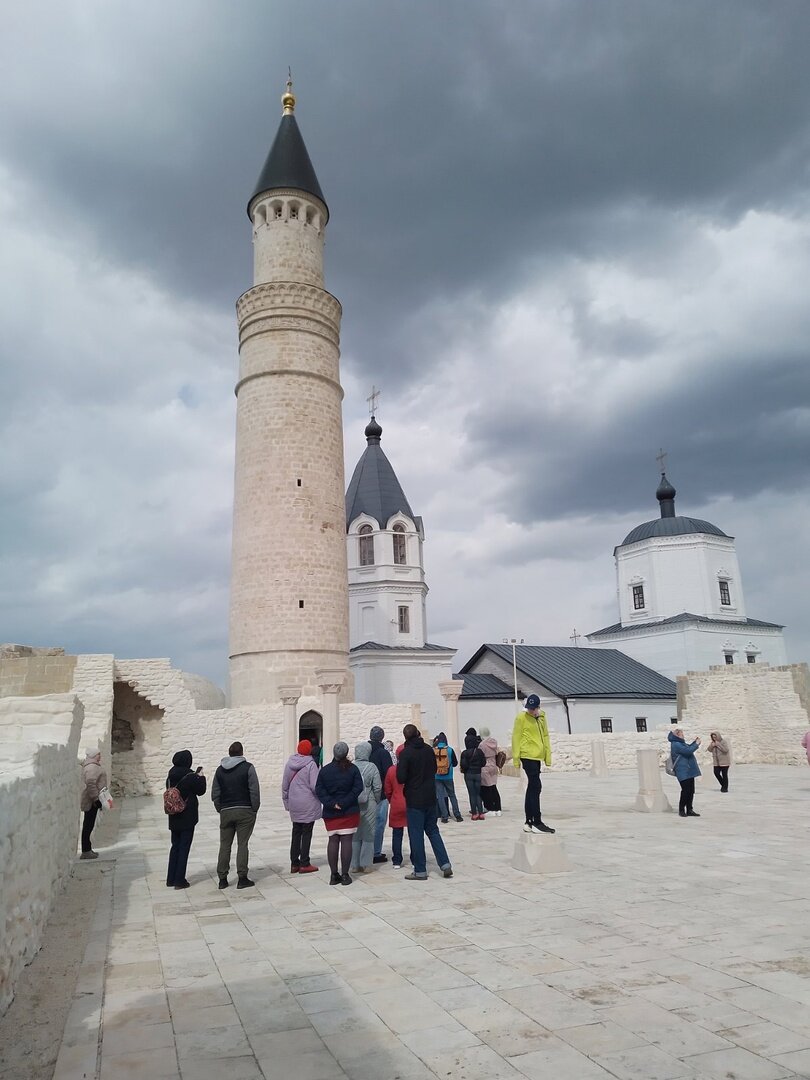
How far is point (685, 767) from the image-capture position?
10.8 m

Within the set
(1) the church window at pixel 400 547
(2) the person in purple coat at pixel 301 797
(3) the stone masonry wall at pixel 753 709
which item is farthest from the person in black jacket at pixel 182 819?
(1) the church window at pixel 400 547

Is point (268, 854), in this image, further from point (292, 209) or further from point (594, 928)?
point (292, 209)

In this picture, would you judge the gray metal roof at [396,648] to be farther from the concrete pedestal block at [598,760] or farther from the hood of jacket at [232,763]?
the hood of jacket at [232,763]

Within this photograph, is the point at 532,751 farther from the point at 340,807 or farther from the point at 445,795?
the point at 445,795

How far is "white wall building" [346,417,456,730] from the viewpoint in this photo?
37.2 metres

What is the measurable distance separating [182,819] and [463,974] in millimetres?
3760

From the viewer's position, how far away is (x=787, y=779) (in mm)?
18109

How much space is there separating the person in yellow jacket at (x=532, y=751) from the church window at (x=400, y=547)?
102 ft

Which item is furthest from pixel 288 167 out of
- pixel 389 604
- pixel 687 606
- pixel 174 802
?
pixel 687 606

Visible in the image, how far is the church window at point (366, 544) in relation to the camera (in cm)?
3984

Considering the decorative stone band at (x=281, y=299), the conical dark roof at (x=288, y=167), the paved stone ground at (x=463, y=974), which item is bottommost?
the paved stone ground at (x=463, y=974)

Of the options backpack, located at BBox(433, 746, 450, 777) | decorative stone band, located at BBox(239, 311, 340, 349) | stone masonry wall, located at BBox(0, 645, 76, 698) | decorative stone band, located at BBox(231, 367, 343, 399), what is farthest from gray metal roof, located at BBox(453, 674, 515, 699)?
backpack, located at BBox(433, 746, 450, 777)

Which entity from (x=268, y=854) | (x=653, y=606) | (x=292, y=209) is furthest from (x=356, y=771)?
(x=653, y=606)

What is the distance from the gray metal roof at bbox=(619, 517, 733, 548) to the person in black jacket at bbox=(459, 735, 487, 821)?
3448 centimetres
